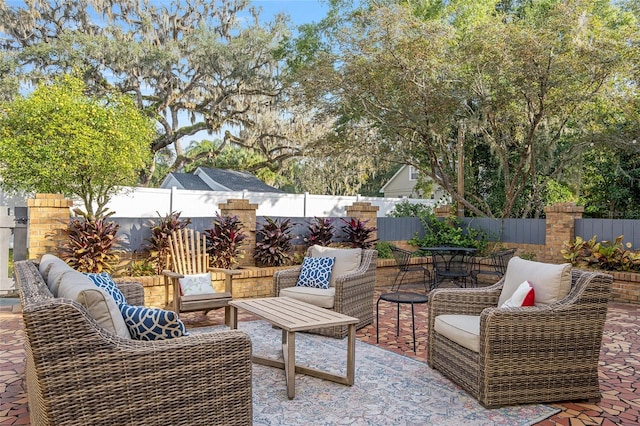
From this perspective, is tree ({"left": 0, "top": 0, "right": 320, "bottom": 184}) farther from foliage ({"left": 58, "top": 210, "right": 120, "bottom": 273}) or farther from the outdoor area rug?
the outdoor area rug

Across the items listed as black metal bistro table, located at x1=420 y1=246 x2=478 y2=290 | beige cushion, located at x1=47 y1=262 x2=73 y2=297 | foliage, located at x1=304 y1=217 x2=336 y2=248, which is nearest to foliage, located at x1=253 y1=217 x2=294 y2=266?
foliage, located at x1=304 y1=217 x2=336 y2=248

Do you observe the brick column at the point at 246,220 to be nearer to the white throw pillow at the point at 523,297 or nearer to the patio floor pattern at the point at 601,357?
the patio floor pattern at the point at 601,357

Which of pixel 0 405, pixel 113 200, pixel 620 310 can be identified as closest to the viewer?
pixel 0 405

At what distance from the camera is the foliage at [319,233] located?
768cm

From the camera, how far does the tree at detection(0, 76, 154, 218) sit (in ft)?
27.9

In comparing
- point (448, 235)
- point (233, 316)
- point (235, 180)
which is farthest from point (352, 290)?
point (235, 180)

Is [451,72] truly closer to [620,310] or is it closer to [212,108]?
[620,310]

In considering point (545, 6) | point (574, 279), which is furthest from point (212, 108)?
point (574, 279)

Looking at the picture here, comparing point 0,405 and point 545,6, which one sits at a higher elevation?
point 545,6

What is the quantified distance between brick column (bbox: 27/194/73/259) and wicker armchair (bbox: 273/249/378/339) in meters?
2.77

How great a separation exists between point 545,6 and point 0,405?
46.2ft

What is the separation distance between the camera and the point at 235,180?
1852 centimetres

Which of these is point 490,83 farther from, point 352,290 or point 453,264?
point 352,290

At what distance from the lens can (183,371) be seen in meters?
2.20
